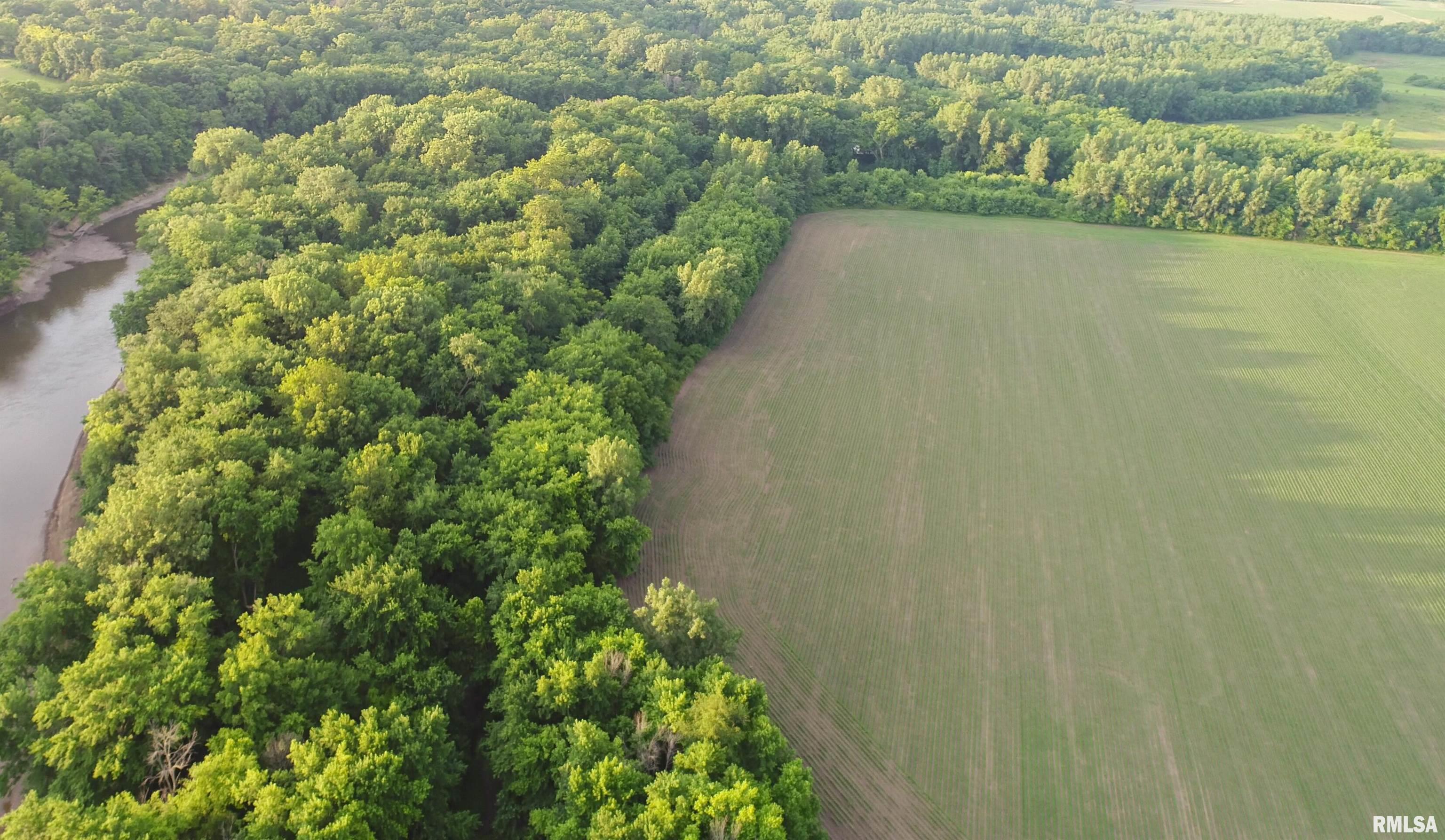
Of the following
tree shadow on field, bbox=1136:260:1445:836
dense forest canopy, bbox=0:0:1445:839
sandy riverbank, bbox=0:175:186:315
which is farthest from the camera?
sandy riverbank, bbox=0:175:186:315

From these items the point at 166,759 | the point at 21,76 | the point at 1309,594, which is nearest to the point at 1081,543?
the point at 1309,594

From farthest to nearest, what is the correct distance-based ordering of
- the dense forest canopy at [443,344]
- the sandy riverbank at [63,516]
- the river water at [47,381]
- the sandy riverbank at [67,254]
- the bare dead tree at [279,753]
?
1. the sandy riverbank at [67,254]
2. the river water at [47,381]
3. the sandy riverbank at [63,516]
4. the dense forest canopy at [443,344]
5. the bare dead tree at [279,753]

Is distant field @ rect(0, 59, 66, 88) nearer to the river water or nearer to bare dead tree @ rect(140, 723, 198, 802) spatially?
the river water

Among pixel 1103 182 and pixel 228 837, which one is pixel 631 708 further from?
pixel 1103 182

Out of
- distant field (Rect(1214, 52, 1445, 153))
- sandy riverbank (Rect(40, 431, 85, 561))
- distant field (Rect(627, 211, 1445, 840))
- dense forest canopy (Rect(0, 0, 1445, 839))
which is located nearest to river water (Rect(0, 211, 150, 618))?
sandy riverbank (Rect(40, 431, 85, 561))

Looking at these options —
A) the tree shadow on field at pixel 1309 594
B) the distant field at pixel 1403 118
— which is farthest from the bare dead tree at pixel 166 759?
the distant field at pixel 1403 118

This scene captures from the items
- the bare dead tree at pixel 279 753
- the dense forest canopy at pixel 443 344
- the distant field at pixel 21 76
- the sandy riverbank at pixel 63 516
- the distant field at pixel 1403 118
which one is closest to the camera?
the bare dead tree at pixel 279 753

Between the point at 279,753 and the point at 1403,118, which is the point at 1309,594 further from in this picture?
the point at 1403,118

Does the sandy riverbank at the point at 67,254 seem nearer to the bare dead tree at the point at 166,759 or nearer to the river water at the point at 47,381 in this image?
the river water at the point at 47,381
